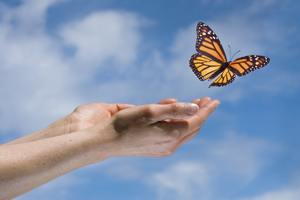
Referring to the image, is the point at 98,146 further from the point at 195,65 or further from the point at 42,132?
the point at 195,65

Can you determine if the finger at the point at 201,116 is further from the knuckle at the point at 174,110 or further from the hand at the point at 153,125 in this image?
the knuckle at the point at 174,110

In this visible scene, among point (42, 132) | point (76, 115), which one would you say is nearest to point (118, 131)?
point (76, 115)

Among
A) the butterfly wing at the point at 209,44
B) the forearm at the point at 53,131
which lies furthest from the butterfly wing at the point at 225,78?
the forearm at the point at 53,131

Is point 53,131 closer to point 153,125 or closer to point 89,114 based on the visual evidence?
point 89,114

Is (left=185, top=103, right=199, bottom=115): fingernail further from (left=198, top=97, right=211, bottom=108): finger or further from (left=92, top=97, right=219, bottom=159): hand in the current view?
(left=198, top=97, right=211, bottom=108): finger

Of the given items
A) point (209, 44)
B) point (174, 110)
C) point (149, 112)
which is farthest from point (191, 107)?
point (209, 44)

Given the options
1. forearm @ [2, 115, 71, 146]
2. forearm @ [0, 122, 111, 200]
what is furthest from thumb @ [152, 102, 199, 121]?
forearm @ [2, 115, 71, 146]
